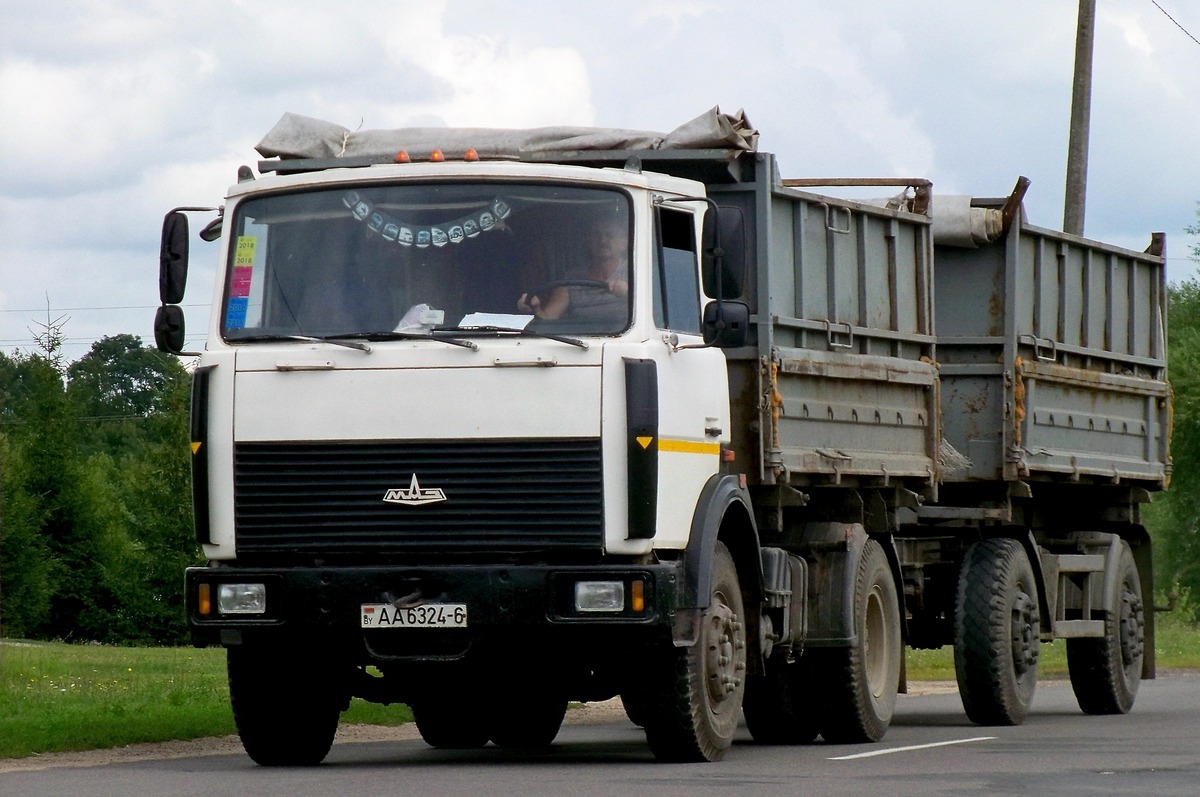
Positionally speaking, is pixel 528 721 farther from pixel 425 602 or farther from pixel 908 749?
pixel 425 602

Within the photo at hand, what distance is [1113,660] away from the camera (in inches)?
689

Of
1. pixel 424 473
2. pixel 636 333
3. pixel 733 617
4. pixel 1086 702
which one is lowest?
pixel 1086 702

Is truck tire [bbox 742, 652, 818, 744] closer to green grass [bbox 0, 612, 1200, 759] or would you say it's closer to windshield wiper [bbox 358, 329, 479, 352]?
green grass [bbox 0, 612, 1200, 759]

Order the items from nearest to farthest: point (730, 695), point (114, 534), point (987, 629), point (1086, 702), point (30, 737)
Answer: point (730, 695) < point (30, 737) < point (987, 629) < point (1086, 702) < point (114, 534)

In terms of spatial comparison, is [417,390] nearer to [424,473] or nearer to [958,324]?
[424,473]

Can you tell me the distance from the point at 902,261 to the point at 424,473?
4859mm

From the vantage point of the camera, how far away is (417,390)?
1038cm

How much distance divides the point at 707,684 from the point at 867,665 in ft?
9.64

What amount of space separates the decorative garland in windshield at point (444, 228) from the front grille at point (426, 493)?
103 centimetres

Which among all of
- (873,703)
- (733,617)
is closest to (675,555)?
(733,617)

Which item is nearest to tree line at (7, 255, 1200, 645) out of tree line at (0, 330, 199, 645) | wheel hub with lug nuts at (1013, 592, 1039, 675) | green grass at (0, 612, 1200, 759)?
tree line at (0, 330, 199, 645)

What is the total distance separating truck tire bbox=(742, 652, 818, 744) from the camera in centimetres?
1366

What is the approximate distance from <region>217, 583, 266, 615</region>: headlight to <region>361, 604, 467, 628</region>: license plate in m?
0.52

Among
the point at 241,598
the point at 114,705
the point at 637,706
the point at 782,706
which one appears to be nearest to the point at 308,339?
the point at 241,598
